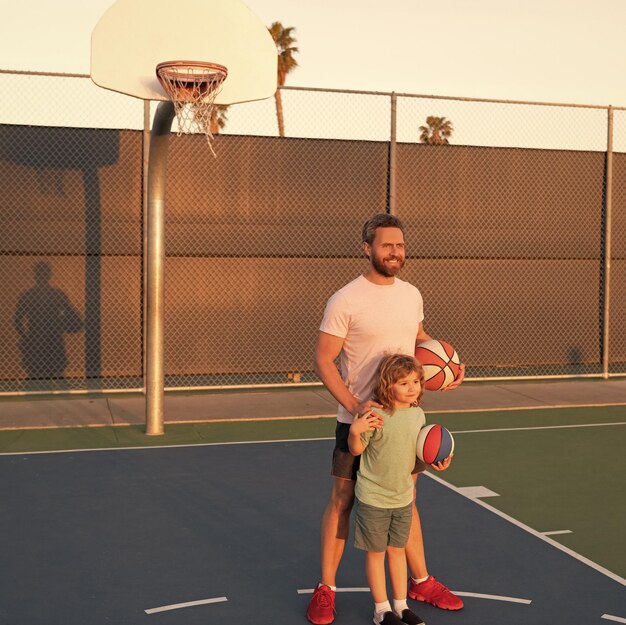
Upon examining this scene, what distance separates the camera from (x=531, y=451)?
9602 mm

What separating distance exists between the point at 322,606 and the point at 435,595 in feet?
2.27

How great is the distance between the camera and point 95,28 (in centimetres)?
959

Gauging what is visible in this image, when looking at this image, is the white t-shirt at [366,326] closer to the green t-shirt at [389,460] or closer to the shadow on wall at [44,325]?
the green t-shirt at [389,460]

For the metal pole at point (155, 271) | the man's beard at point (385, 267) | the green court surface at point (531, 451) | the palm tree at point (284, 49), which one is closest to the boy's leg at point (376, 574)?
the man's beard at point (385, 267)

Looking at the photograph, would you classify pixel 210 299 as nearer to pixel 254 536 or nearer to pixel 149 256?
pixel 149 256

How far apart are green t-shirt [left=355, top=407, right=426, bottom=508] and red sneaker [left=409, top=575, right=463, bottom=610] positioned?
0.68 meters

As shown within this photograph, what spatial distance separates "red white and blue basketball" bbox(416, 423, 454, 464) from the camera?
16.8 ft

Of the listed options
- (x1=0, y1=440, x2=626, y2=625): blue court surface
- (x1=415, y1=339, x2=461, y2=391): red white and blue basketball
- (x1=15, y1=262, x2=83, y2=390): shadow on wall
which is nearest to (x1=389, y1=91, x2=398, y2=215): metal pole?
(x1=15, y1=262, x2=83, y2=390): shadow on wall

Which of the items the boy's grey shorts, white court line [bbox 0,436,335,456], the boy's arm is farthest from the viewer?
white court line [bbox 0,436,335,456]

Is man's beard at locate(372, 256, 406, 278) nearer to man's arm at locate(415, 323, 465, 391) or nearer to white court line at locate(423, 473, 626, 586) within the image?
man's arm at locate(415, 323, 465, 391)

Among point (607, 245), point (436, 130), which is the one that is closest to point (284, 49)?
point (436, 130)

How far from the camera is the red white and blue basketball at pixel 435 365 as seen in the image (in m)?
5.69

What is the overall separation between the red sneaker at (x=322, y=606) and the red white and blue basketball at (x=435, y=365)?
1.28 metres

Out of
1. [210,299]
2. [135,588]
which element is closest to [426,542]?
[135,588]
